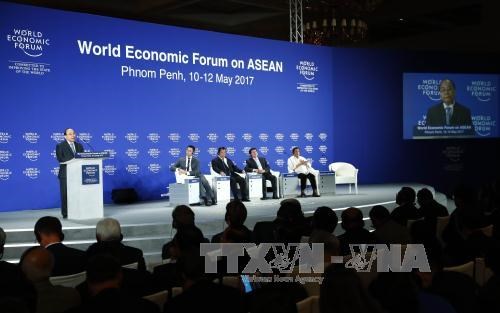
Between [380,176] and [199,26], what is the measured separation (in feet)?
21.4

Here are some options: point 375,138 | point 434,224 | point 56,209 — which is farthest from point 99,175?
point 375,138

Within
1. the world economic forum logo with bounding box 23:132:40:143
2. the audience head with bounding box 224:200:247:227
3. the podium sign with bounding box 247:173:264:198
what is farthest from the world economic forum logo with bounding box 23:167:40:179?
the audience head with bounding box 224:200:247:227

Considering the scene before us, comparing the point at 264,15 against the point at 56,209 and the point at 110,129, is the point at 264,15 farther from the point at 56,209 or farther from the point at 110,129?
the point at 56,209

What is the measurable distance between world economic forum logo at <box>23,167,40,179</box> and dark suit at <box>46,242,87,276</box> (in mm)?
6044

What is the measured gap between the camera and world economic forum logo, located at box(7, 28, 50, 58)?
9219 mm

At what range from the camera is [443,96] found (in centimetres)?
1395

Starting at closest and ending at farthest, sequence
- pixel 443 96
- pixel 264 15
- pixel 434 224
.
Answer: pixel 434 224, pixel 443 96, pixel 264 15

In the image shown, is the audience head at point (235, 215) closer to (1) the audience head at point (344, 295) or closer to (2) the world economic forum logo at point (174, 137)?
(1) the audience head at point (344, 295)

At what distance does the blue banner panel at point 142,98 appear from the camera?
9312 mm

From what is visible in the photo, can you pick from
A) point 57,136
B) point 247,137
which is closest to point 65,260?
point 57,136

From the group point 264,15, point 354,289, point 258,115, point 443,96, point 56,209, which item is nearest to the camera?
point 354,289

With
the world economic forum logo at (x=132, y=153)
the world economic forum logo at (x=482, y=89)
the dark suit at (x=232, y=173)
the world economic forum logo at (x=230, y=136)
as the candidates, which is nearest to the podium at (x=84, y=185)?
the world economic forum logo at (x=132, y=153)

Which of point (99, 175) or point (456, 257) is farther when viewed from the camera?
point (99, 175)

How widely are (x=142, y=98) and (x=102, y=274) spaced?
8.51 meters
